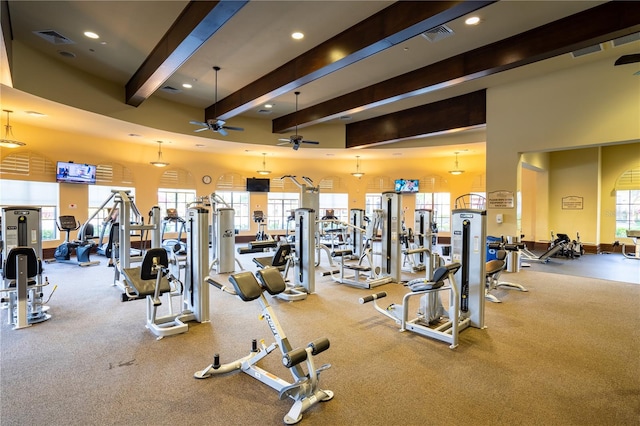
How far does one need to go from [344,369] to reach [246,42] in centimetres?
498

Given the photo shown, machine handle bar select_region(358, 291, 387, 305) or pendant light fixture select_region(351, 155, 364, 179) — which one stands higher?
pendant light fixture select_region(351, 155, 364, 179)

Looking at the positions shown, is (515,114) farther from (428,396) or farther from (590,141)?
(428,396)

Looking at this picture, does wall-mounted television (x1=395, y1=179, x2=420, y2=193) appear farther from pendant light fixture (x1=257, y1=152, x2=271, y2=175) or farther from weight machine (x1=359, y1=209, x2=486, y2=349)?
weight machine (x1=359, y1=209, x2=486, y2=349)

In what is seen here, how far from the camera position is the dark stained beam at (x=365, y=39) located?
3730mm

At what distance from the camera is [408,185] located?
43.7 ft

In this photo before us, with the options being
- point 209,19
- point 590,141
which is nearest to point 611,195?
point 590,141

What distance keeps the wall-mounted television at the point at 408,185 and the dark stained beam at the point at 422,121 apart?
3.60 meters

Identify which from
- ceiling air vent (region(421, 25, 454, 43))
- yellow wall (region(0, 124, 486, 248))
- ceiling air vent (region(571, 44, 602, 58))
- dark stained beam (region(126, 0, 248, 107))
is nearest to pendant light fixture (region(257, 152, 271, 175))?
yellow wall (region(0, 124, 486, 248))

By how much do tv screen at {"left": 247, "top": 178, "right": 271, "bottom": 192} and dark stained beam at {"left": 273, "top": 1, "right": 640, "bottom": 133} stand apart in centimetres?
598

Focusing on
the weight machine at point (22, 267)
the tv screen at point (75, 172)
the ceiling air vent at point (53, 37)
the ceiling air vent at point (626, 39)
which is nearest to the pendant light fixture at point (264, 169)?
the tv screen at point (75, 172)

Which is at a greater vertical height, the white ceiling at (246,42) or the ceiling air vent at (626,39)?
the white ceiling at (246,42)

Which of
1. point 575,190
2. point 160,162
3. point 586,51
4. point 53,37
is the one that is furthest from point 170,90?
point 575,190

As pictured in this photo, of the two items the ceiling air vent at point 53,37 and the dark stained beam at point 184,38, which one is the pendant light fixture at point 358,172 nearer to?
the dark stained beam at point 184,38

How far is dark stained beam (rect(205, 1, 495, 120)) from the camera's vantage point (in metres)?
3.73
